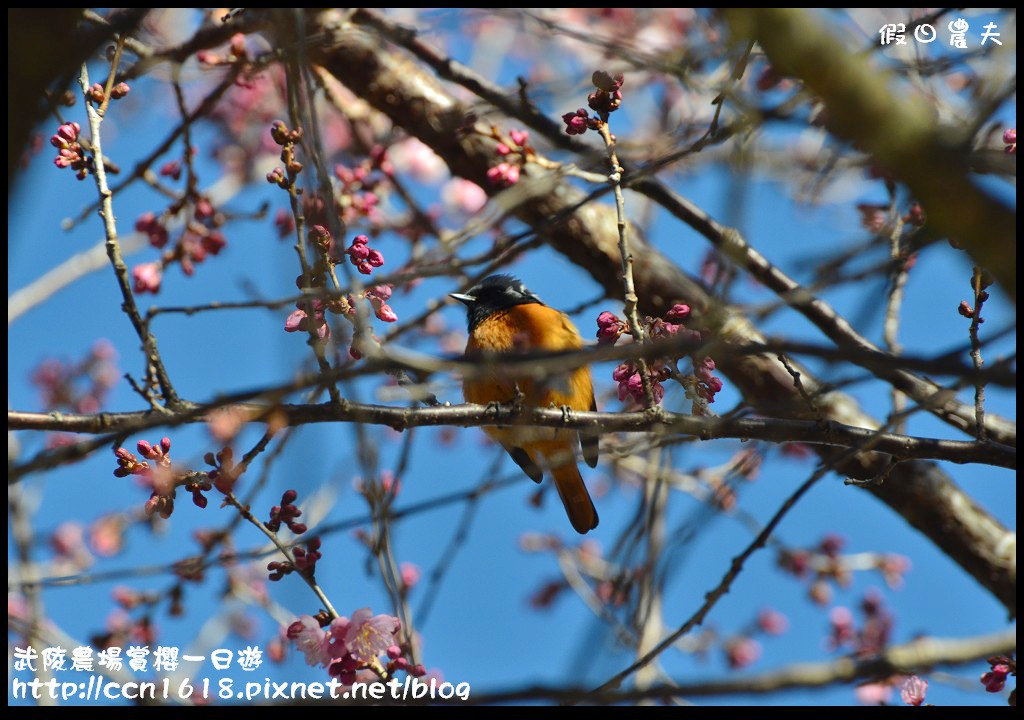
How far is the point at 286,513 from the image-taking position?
2.72 metres

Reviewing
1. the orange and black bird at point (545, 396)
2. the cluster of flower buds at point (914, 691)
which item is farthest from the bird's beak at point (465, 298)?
the cluster of flower buds at point (914, 691)

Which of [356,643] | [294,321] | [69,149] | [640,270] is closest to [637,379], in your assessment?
[294,321]

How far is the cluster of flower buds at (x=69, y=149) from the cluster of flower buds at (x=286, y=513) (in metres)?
1.22

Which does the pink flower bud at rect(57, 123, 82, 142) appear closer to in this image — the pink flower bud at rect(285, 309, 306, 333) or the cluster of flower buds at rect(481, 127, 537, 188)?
the pink flower bud at rect(285, 309, 306, 333)

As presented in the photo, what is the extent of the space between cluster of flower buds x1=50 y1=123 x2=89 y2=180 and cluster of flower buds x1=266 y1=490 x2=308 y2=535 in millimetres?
1216

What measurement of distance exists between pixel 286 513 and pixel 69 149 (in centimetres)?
137

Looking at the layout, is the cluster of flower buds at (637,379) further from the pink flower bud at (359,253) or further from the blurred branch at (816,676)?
the blurred branch at (816,676)

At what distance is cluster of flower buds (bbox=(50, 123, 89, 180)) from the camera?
9.46ft

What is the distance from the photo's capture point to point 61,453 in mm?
1571

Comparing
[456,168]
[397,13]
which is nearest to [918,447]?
[456,168]

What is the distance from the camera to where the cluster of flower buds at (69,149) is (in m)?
2.88

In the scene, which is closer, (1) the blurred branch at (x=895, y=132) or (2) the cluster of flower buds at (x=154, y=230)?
(1) the blurred branch at (x=895, y=132)

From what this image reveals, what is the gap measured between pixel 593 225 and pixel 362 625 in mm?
2148

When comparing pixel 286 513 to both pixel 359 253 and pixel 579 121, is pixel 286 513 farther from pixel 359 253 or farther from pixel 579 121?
pixel 579 121
